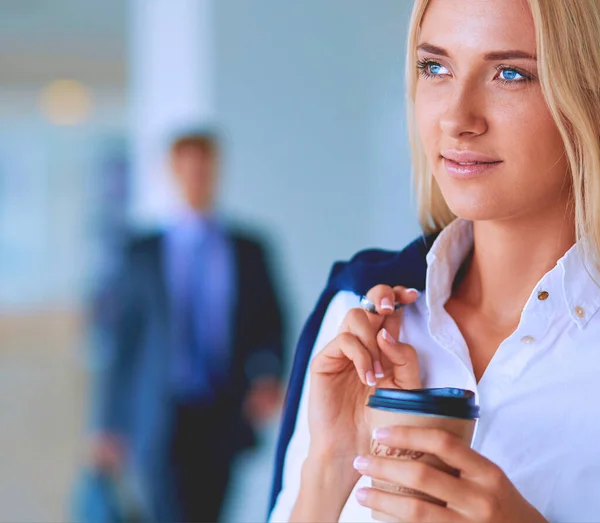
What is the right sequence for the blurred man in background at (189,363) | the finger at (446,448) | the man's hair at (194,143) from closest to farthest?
the finger at (446,448)
the blurred man in background at (189,363)
the man's hair at (194,143)

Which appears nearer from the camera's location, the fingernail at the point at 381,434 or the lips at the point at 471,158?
the fingernail at the point at 381,434

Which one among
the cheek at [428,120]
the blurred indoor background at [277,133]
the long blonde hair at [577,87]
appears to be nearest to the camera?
the long blonde hair at [577,87]

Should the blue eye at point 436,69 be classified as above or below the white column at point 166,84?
above

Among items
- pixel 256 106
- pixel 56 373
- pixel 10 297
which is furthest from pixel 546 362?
pixel 10 297

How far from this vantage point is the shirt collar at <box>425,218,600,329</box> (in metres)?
1.42

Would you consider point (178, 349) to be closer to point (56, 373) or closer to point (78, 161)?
point (56, 373)

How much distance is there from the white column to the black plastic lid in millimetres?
5227

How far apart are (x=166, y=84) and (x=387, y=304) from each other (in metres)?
5.51

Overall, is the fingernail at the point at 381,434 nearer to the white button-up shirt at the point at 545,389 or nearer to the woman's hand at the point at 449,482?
the woman's hand at the point at 449,482

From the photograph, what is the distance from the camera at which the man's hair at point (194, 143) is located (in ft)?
15.1

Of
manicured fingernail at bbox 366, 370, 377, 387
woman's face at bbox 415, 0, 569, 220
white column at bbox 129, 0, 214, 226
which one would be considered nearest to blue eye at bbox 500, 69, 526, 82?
woman's face at bbox 415, 0, 569, 220

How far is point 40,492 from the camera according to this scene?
6055mm

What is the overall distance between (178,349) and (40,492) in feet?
7.72

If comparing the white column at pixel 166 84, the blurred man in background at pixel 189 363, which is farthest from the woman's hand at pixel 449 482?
the white column at pixel 166 84
